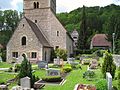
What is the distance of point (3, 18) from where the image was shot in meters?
94.6

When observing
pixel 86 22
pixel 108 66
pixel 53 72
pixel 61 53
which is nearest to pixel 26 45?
pixel 61 53

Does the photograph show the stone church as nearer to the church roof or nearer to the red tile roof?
the church roof

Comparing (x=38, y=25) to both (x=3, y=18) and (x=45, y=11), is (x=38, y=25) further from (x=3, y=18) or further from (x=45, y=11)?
(x=3, y=18)

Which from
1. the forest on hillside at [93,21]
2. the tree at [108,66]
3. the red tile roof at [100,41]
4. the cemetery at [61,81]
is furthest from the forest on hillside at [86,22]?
the tree at [108,66]

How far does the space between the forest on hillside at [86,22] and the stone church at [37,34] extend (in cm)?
1363

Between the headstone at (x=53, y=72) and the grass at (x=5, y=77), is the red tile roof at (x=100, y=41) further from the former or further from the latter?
the headstone at (x=53, y=72)

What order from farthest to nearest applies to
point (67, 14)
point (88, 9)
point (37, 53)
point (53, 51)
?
point (67, 14)
point (88, 9)
point (53, 51)
point (37, 53)

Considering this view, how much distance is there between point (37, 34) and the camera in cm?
4788

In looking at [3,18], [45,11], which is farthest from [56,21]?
[3,18]

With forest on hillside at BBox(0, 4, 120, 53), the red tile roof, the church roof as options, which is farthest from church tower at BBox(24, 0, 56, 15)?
the red tile roof

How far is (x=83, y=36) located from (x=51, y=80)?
51.7 metres

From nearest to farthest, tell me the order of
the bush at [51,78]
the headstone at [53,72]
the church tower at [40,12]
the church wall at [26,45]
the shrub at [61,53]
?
the bush at [51,78], the headstone at [53,72], the church wall at [26,45], the shrub at [61,53], the church tower at [40,12]

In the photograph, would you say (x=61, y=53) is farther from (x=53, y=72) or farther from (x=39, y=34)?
(x=53, y=72)

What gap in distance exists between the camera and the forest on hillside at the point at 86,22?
69306 millimetres
